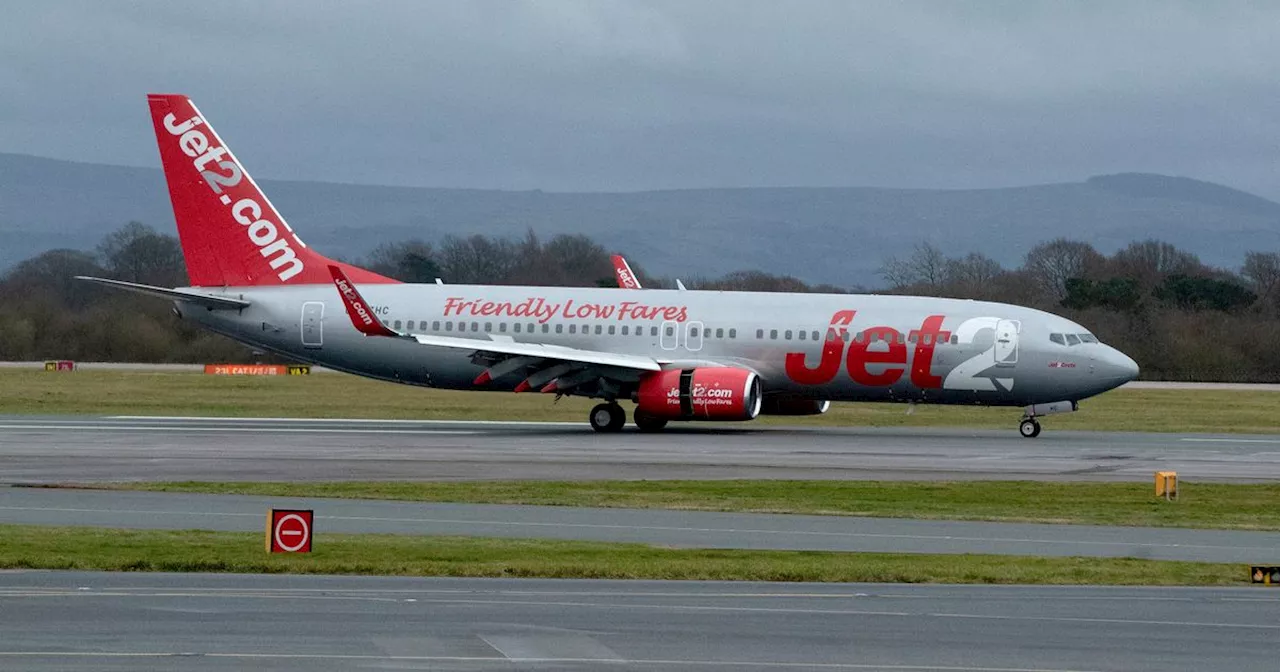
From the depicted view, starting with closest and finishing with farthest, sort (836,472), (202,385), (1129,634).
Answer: (1129,634), (836,472), (202,385)

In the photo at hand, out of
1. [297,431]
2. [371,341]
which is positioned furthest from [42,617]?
[371,341]

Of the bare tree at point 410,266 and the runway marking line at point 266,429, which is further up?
the bare tree at point 410,266

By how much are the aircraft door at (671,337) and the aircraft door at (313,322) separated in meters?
9.25

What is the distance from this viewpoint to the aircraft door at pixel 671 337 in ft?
153

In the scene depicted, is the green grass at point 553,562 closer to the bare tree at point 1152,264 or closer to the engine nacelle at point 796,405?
the engine nacelle at point 796,405

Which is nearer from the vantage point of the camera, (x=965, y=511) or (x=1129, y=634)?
(x=1129, y=634)

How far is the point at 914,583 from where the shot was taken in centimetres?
1986

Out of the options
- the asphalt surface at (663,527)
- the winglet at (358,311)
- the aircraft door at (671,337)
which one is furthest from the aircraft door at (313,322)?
the asphalt surface at (663,527)

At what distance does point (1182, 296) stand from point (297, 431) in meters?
64.9

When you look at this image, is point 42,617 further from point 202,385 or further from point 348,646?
point 202,385

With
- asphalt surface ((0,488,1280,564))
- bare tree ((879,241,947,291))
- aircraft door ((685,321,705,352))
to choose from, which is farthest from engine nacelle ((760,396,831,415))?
bare tree ((879,241,947,291))

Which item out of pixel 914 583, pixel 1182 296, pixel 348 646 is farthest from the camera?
pixel 1182 296

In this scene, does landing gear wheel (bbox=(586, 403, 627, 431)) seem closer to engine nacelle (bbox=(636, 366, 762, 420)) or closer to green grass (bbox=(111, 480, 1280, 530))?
engine nacelle (bbox=(636, 366, 762, 420))

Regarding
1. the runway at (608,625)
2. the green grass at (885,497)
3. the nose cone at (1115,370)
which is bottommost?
the runway at (608,625)
